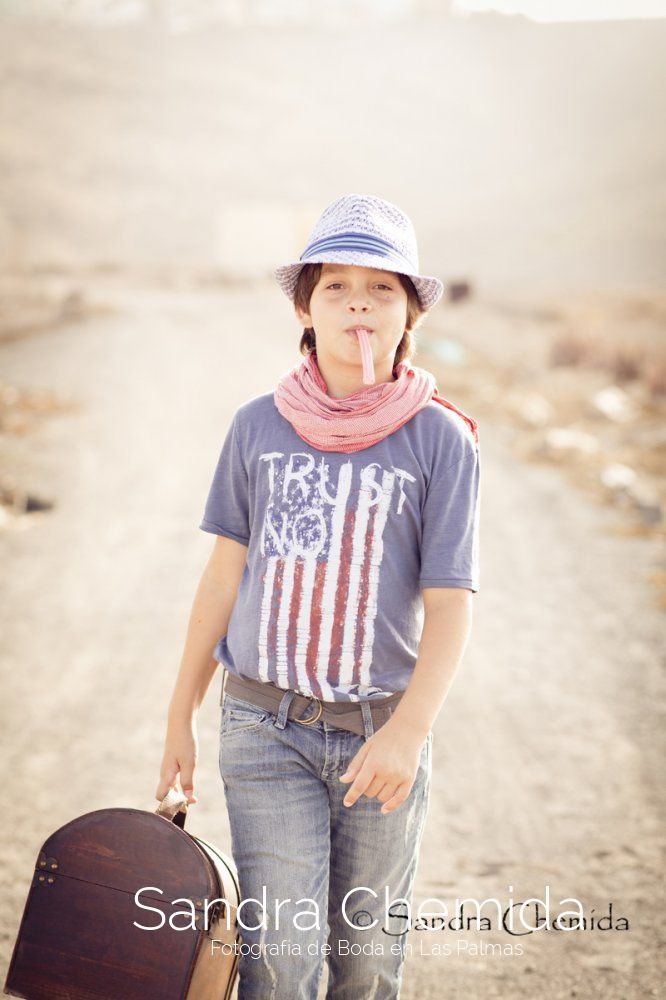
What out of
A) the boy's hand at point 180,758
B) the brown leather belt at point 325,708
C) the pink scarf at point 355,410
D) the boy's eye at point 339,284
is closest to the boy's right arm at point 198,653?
the boy's hand at point 180,758

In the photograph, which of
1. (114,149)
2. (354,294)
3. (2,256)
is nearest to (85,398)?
(354,294)

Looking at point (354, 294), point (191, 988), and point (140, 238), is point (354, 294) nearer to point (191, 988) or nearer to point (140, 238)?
point (191, 988)

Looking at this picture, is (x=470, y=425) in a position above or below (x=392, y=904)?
above

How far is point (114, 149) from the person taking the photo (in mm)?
67875

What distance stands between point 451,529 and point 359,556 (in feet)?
0.64

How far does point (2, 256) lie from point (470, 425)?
48947 mm

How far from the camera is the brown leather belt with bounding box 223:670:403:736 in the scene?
5.62ft

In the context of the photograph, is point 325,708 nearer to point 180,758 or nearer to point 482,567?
point 180,758

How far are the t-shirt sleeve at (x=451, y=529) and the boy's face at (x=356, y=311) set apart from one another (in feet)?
0.95

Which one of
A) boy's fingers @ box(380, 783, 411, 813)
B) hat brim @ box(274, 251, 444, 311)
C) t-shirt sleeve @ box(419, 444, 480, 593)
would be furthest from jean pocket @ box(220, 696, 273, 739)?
hat brim @ box(274, 251, 444, 311)

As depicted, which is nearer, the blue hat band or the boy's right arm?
the blue hat band

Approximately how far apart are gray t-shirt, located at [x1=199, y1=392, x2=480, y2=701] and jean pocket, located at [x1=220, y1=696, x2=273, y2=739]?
67 millimetres

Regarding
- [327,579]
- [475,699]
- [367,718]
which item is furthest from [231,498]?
[475,699]

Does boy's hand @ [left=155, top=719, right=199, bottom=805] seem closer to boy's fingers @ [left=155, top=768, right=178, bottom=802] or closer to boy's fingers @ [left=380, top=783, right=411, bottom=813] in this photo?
boy's fingers @ [left=155, top=768, right=178, bottom=802]
